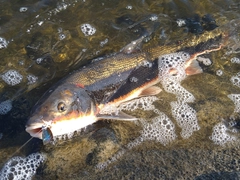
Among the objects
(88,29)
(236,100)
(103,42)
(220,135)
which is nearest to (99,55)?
(103,42)

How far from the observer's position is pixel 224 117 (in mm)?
4168

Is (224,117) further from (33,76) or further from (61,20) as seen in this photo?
(61,20)

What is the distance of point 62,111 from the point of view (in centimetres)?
373

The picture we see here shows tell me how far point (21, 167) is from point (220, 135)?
2.46 m

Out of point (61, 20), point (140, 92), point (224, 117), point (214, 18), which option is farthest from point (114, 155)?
point (214, 18)

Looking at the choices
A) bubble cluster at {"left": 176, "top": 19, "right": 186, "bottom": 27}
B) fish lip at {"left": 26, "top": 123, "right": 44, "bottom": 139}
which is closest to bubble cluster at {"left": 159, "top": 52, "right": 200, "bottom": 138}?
bubble cluster at {"left": 176, "top": 19, "right": 186, "bottom": 27}

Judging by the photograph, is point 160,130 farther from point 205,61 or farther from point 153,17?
point 153,17

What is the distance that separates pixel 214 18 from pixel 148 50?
6.67 feet

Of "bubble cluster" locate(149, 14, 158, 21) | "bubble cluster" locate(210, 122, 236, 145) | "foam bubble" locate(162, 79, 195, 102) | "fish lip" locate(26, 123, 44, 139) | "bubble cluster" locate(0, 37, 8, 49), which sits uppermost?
"fish lip" locate(26, 123, 44, 139)

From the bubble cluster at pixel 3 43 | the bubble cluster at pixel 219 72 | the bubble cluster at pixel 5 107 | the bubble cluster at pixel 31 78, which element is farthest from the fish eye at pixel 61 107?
the bubble cluster at pixel 219 72

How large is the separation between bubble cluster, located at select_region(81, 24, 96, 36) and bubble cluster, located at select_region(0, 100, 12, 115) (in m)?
1.97

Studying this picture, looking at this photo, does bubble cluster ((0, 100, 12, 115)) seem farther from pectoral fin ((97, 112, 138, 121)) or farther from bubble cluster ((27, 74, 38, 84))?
pectoral fin ((97, 112, 138, 121))

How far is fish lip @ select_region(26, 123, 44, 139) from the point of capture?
346 centimetres

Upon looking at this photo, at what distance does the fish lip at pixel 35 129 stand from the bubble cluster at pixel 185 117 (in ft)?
5.77
